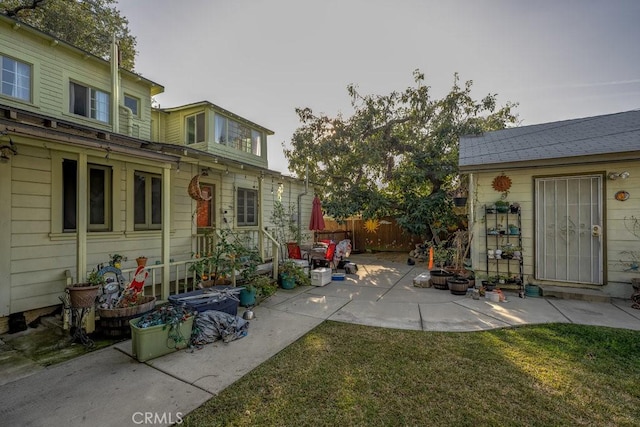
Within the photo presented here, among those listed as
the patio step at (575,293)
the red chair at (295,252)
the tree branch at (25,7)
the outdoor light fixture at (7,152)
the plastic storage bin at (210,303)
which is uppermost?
the tree branch at (25,7)

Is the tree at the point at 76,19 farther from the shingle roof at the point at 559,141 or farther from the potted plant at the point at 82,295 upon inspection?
the shingle roof at the point at 559,141

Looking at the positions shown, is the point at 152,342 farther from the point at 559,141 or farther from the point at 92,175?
the point at 559,141

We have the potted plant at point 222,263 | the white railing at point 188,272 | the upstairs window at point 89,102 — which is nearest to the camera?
the potted plant at point 222,263

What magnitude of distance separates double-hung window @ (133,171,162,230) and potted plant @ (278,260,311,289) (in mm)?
2918

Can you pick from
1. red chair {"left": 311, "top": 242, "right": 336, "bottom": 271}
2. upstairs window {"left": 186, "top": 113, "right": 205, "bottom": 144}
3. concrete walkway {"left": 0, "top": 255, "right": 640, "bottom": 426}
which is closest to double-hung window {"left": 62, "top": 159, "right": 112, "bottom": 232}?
concrete walkway {"left": 0, "top": 255, "right": 640, "bottom": 426}

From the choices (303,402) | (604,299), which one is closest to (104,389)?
(303,402)

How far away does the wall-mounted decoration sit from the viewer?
5.18 m

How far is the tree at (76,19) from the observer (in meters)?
11.1

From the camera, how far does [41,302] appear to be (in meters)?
4.29

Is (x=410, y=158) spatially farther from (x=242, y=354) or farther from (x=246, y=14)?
(x=242, y=354)

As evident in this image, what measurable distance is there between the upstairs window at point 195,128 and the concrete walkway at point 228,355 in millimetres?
6445

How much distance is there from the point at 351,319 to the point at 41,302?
4.81 m

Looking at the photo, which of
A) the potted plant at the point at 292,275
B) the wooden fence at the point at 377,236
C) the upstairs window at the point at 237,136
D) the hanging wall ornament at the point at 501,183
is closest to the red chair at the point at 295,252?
the potted plant at the point at 292,275

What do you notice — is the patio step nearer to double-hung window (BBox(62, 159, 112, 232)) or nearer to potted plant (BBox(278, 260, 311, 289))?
potted plant (BBox(278, 260, 311, 289))
